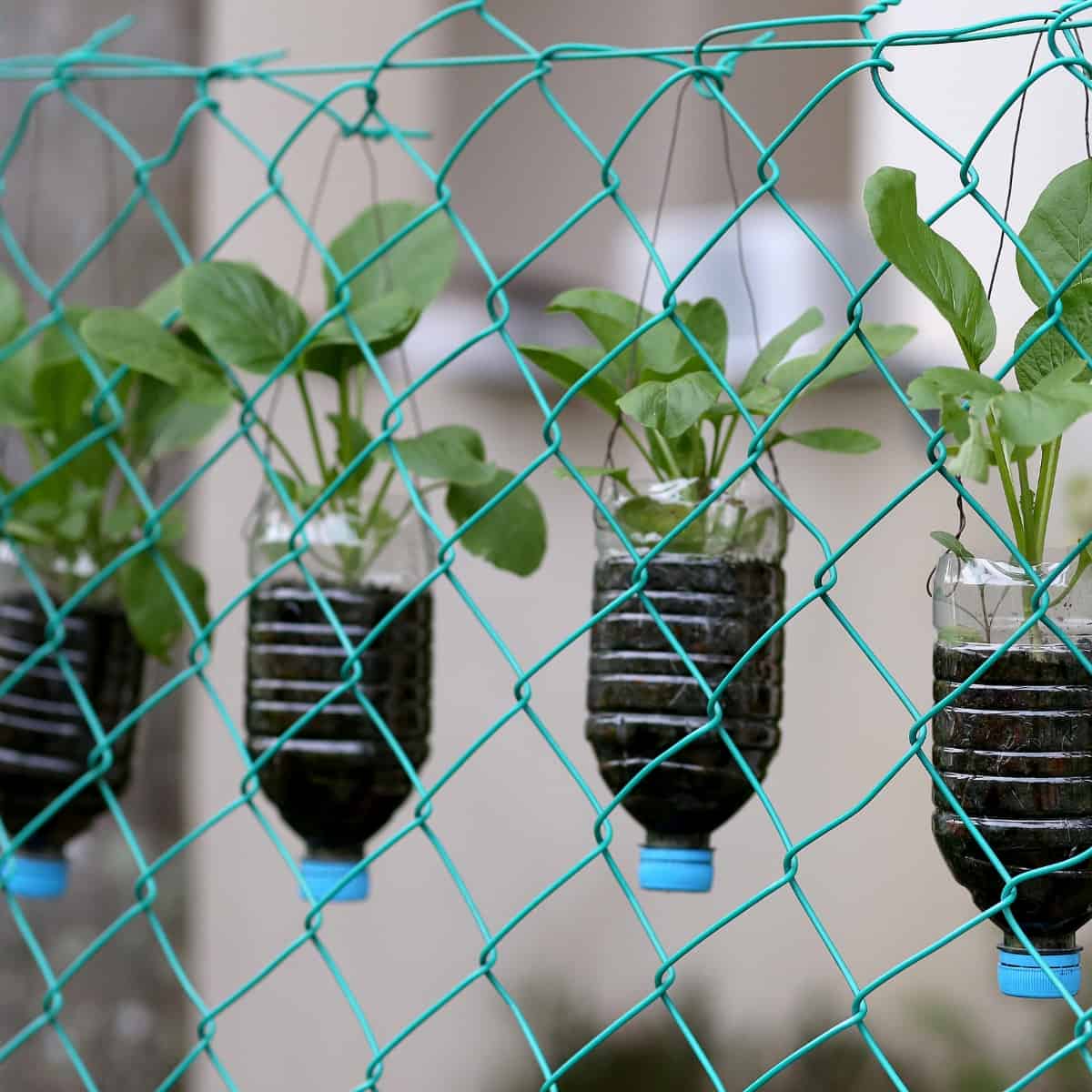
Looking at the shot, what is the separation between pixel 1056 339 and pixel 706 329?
22 centimetres

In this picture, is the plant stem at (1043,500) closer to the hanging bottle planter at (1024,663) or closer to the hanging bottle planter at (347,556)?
the hanging bottle planter at (1024,663)

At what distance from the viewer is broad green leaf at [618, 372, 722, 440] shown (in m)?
0.79

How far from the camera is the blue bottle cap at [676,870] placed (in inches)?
34.9

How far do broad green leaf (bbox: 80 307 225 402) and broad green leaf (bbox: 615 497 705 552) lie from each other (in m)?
0.32

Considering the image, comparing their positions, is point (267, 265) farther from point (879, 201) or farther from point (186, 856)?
point (879, 201)

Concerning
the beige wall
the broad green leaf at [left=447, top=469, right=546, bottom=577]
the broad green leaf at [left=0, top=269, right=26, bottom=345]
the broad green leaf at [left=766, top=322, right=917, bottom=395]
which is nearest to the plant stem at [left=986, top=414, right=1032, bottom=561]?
the broad green leaf at [left=766, top=322, right=917, bottom=395]

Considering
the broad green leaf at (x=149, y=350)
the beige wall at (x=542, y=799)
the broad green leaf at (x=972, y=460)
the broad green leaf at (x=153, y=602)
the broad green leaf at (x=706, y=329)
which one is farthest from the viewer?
the beige wall at (x=542, y=799)

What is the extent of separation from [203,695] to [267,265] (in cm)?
67

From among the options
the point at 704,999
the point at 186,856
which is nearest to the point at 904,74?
the point at 704,999

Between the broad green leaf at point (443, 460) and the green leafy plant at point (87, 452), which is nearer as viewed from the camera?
the broad green leaf at point (443, 460)

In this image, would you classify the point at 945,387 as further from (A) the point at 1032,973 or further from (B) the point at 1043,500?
(A) the point at 1032,973

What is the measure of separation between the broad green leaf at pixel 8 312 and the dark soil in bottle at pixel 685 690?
0.60 metres

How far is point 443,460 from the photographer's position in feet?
3.18

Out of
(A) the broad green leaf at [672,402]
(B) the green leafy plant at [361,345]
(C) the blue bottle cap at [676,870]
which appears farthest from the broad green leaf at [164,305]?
(C) the blue bottle cap at [676,870]
